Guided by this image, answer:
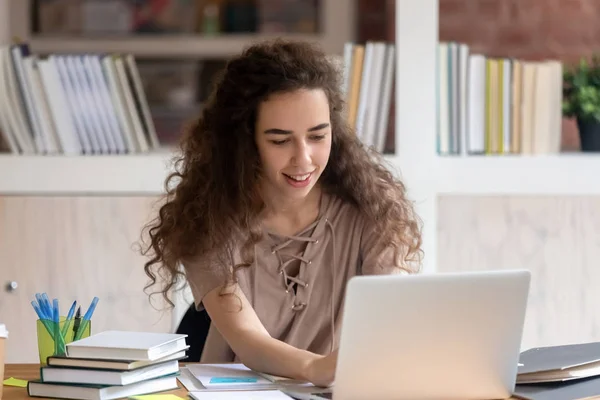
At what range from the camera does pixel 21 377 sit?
169 cm

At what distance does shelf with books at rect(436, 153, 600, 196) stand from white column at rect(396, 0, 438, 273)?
49 mm

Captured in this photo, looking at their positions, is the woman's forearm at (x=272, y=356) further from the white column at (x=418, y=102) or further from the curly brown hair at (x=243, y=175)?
the white column at (x=418, y=102)

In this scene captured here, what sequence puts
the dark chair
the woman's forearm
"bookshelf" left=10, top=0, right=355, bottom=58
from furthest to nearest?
"bookshelf" left=10, top=0, right=355, bottom=58
the dark chair
the woman's forearm

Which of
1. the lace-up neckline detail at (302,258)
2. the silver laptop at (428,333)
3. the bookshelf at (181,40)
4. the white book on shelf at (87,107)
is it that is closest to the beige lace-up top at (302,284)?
the lace-up neckline detail at (302,258)

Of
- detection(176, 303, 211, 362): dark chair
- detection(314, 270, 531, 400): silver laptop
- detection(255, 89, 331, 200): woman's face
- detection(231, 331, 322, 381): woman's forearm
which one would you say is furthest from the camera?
detection(176, 303, 211, 362): dark chair

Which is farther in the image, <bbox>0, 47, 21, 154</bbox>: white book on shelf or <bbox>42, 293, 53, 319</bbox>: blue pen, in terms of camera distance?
<bbox>0, 47, 21, 154</bbox>: white book on shelf

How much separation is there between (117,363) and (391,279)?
452mm

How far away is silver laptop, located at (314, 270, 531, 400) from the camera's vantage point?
1.41 m

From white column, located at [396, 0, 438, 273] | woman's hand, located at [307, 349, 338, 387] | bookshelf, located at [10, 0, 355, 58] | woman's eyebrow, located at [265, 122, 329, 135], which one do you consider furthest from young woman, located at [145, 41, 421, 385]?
bookshelf, located at [10, 0, 355, 58]

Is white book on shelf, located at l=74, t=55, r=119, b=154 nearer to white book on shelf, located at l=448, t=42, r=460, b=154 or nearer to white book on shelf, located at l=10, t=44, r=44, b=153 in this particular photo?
white book on shelf, located at l=10, t=44, r=44, b=153

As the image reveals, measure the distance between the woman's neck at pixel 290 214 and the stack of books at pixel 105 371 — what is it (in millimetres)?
513

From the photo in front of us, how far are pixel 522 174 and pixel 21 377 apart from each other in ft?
5.21

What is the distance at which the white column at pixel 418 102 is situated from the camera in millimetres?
2699

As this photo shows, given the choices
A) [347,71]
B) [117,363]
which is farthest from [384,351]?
[347,71]
